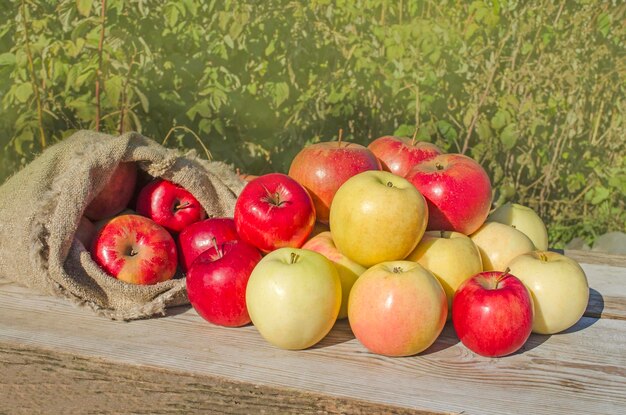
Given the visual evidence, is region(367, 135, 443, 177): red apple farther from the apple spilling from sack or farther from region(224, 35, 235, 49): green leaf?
region(224, 35, 235, 49): green leaf

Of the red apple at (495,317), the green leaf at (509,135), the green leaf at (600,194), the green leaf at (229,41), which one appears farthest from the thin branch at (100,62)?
the green leaf at (600,194)

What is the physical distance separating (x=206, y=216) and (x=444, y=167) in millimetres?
713

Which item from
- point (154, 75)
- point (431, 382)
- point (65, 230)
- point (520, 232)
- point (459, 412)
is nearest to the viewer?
point (459, 412)

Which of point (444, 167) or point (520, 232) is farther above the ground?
point (444, 167)

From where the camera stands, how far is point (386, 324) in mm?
1456

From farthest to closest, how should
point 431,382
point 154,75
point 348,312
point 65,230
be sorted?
1. point 154,75
2. point 65,230
3. point 348,312
4. point 431,382

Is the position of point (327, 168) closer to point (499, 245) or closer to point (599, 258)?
point (499, 245)

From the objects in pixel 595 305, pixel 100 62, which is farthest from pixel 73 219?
pixel 595 305

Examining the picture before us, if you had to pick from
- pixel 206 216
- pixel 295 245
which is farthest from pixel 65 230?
pixel 295 245

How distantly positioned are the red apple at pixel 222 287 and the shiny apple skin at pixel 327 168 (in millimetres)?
330

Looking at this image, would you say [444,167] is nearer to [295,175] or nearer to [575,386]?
[295,175]

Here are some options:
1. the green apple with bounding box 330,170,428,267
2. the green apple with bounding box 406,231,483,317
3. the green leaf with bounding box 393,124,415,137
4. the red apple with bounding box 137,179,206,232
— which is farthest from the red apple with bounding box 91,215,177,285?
the green leaf with bounding box 393,124,415,137

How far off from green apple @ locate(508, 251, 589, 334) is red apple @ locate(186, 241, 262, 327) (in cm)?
68

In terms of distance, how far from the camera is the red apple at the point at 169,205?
6.26 ft
